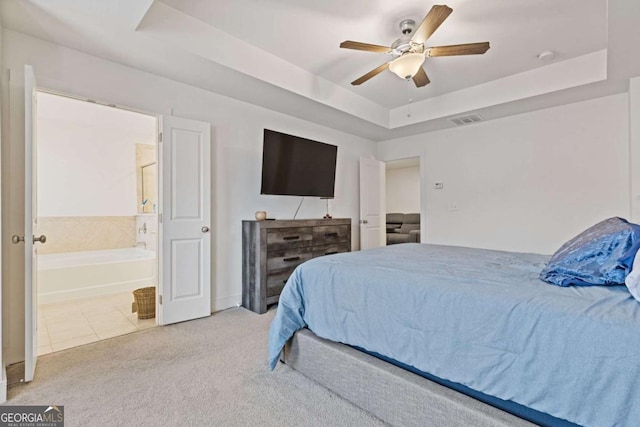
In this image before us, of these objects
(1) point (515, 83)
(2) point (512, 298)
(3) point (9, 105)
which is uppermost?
(1) point (515, 83)

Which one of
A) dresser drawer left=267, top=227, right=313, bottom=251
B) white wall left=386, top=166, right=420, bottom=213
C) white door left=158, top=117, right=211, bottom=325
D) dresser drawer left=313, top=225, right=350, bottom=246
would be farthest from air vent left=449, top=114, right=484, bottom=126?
white wall left=386, top=166, right=420, bottom=213

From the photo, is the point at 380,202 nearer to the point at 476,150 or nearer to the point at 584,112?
the point at 476,150

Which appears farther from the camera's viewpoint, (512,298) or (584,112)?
(584,112)

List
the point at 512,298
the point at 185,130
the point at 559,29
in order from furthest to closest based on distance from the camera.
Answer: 1. the point at 185,130
2. the point at 559,29
3. the point at 512,298

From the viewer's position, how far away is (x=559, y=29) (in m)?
2.70

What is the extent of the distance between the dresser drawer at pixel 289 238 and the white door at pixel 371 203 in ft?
5.20

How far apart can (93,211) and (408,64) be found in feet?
17.8

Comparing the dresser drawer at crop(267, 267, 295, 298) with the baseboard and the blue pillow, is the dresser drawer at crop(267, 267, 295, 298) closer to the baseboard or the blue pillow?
the baseboard

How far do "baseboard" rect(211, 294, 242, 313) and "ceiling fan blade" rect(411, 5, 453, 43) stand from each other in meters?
3.17

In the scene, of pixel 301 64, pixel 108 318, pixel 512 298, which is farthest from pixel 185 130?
pixel 512 298

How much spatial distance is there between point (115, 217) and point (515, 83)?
639cm

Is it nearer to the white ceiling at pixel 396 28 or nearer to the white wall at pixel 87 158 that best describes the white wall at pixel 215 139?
the white ceiling at pixel 396 28

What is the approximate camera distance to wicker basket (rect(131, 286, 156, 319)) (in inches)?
125

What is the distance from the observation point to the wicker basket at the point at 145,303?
318 centimetres
